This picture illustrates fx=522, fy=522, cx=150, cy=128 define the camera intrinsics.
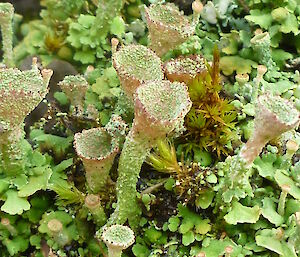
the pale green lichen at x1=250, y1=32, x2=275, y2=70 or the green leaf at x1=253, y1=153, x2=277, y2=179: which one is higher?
the pale green lichen at x1=250, y1=32, x2=275, y2=70

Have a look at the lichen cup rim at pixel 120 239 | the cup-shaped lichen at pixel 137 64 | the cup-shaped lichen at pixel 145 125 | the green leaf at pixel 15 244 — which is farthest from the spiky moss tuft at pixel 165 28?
the green leaf at pixel 15 244

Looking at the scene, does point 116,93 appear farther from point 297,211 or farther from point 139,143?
point 297,211

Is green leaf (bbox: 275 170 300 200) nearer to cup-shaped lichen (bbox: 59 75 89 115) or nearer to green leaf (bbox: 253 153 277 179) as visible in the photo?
green leaf (bbox: 253 153 277 179)

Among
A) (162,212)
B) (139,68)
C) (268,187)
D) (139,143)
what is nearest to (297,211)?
(268,187)

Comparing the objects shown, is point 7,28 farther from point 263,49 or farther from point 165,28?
point 263,49

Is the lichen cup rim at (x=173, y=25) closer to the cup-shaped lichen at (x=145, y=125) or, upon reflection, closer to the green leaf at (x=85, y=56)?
the cup-shaped lichen at (x=145, y=125)

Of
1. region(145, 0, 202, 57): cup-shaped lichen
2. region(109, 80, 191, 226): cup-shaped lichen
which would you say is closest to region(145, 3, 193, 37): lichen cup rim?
region(145, 0, 202, 57): cup-shaped lichen
